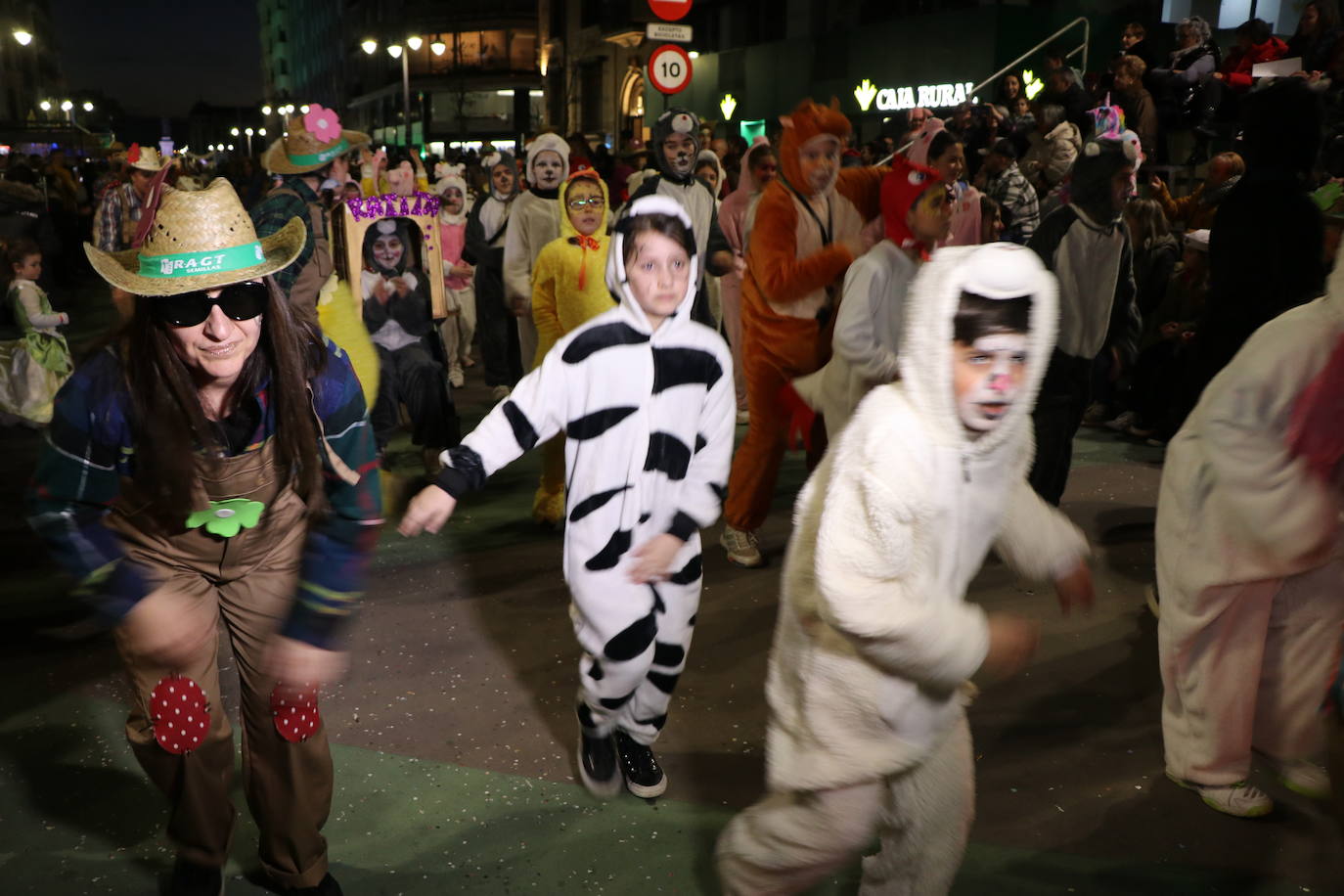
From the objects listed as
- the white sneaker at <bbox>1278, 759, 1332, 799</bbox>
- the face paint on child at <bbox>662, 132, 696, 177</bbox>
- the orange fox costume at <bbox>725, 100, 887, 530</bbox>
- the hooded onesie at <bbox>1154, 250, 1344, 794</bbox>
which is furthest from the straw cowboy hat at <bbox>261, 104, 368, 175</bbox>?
the white sneaker at <bbox>1278, 759, 1332, 799</bbox>

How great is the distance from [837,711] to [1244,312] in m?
3.76

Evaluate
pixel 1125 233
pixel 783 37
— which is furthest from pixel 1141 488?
pixel 783 37

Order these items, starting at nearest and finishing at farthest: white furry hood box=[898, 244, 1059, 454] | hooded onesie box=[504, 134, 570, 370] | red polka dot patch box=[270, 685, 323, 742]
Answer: white furry hood box=[898, 244, 1059, 454] → red polka dot patch box=[270, 685, 323, 742] → hooded onesie box=[504, 134, 570, 370]

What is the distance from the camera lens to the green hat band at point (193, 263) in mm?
2199

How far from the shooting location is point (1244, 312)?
15.8ft

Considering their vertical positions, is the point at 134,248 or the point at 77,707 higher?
the point at 134,248

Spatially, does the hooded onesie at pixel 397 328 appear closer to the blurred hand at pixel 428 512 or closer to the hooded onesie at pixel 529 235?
the hooded onesie at pixel 529 235

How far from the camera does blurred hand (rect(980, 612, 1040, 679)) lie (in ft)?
6.57

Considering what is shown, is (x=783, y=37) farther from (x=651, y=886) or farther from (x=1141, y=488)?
(x=651, y=886)

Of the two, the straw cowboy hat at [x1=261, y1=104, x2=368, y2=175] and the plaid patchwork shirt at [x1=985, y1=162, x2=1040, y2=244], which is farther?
the plaid patchwork shirt at [x1=985, y1=162, x2=1040, y2=244]

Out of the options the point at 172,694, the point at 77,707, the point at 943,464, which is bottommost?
the point at 77,707

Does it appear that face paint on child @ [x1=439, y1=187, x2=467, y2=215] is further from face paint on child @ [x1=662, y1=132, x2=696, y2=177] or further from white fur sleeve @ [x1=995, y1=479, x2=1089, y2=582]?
white fur sleeve @ [x1=995, y1=479, x2=1089, y2=582]

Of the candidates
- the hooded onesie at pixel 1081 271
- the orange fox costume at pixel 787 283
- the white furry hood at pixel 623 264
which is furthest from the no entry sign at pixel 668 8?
the white furry hood at pixel 623 264

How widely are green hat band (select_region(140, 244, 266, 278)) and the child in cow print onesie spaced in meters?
0.80
